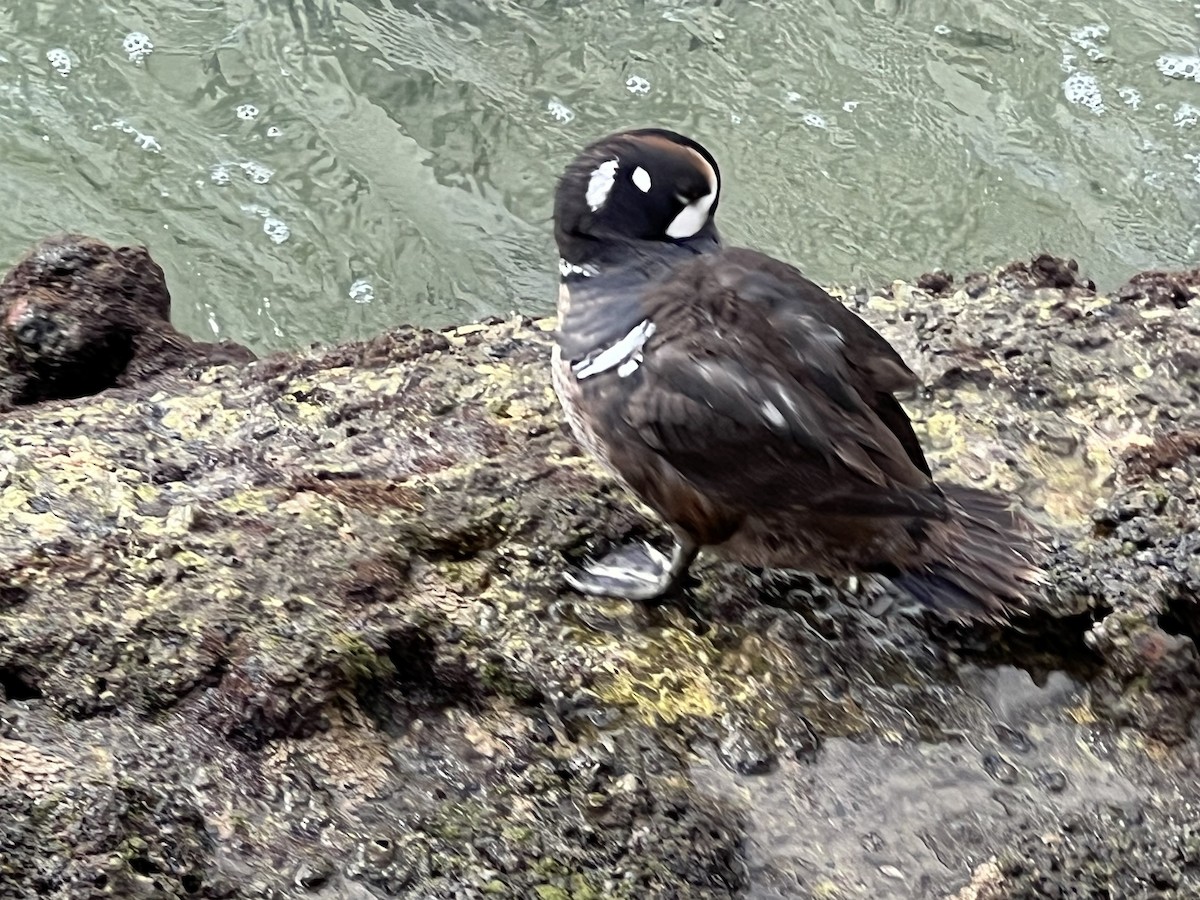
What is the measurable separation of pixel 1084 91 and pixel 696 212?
13.0ft

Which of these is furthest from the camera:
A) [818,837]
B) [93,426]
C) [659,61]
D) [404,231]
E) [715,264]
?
[659,61]

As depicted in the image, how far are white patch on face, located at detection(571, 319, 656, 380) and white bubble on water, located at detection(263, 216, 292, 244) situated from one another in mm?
3322

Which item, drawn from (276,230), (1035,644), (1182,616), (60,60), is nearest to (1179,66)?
(276,230)

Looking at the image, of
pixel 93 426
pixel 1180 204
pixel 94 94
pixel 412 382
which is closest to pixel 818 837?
pixel 412 382

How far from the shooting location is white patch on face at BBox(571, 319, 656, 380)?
239 cm

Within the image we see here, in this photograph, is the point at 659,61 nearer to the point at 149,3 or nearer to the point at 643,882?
the point at 149,3

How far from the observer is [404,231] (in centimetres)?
550

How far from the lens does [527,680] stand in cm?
234

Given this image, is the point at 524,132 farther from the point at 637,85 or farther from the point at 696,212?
the point at 696,212

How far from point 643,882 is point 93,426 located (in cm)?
162

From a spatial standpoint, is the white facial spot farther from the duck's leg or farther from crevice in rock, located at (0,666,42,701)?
crevice in rock, located at (0,666,42,701)

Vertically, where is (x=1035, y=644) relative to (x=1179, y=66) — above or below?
below

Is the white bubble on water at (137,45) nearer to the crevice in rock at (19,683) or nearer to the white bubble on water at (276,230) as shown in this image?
the white bubble on water at (276,230)

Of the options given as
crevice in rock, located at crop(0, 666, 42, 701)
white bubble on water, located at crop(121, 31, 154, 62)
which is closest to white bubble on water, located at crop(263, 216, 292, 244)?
white bubble on water, located at crop(121, 31, 154, 62)
